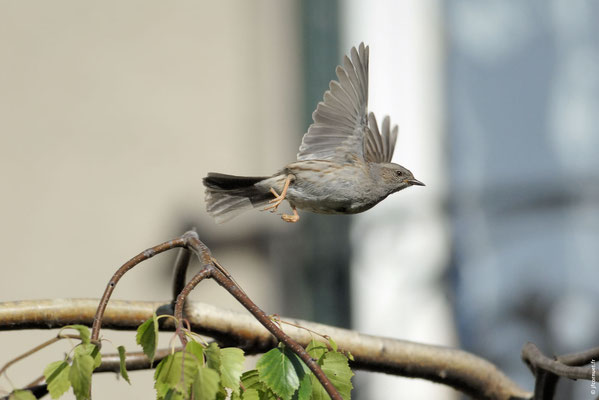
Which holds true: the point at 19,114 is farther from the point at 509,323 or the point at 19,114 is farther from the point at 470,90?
the point at 509,323

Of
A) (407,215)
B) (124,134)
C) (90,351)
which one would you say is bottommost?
(407,215)

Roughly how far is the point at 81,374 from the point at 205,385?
23cm

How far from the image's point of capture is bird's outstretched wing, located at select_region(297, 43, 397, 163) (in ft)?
10.6

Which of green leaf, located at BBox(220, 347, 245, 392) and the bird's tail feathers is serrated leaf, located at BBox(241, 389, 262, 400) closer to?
green leaf, located at BBox(220, 347, 245, 392)

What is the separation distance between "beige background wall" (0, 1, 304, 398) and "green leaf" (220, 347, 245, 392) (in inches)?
170

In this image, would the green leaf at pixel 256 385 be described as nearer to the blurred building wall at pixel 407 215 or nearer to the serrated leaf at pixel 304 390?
the serrated leaf at pixel 304 390

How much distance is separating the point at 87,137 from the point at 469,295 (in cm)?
275

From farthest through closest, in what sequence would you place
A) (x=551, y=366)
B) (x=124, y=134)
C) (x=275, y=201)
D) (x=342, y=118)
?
1. (x=124, y=134)
2. (x=342, y=118)
3. (x=275, y=201)
4. (x=551, y=366)

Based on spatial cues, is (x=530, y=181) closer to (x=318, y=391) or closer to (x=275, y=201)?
(x=275, y=201)

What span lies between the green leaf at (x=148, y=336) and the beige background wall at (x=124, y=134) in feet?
14.1

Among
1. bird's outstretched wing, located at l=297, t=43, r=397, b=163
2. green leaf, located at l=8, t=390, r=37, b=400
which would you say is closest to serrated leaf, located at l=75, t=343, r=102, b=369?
green leaf, located at l=8, t=390, r=37, b=400

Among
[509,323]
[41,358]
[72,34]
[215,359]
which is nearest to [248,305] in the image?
[215,359]

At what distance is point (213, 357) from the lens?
1.64m

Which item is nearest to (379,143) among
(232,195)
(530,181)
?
(232,195)
